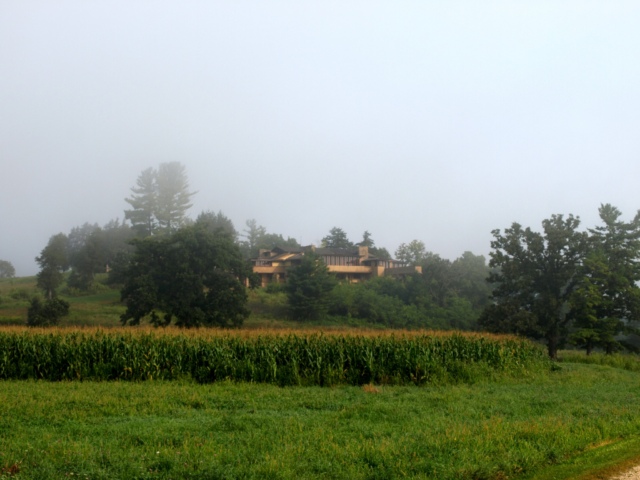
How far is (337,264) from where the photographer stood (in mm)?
76312

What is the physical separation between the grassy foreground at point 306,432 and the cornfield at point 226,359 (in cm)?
297

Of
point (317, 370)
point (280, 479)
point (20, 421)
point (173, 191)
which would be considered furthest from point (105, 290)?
point (280, 479)

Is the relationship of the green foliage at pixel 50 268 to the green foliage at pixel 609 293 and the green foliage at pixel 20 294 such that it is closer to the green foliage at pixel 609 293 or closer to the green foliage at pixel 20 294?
the green foliage at pixel 20 294

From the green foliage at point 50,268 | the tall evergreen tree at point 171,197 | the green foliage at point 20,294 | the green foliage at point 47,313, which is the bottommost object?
the green foliage at point 47,313

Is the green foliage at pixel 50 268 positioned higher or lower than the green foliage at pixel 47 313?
higher

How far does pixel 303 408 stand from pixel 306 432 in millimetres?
2967

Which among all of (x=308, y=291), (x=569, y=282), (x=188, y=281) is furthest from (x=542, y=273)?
(x=188, y=281)

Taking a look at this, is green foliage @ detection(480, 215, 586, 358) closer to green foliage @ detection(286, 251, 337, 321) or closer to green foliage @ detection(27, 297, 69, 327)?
green foliage @ detection(286, 251, 337, 321)

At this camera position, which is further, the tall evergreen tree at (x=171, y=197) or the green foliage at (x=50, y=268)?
the tall evergreen tree at (x=171, y=197)

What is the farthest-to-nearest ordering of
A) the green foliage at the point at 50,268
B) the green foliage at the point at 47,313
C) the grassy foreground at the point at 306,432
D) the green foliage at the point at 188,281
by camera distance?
the green foliage at the point at 50,268 < the green foliage at the point at 188,281 < the green foliage at the point at 47,313 < the grassy foreground at the point at 306,432

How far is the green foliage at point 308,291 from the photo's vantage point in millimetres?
55625

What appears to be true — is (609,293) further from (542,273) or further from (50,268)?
(50,268)

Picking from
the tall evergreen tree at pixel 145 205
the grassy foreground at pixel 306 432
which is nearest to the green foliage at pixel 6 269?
the tall evergreen tree at pixel 145 205

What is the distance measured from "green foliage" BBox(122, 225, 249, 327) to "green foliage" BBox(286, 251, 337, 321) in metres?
8.31
